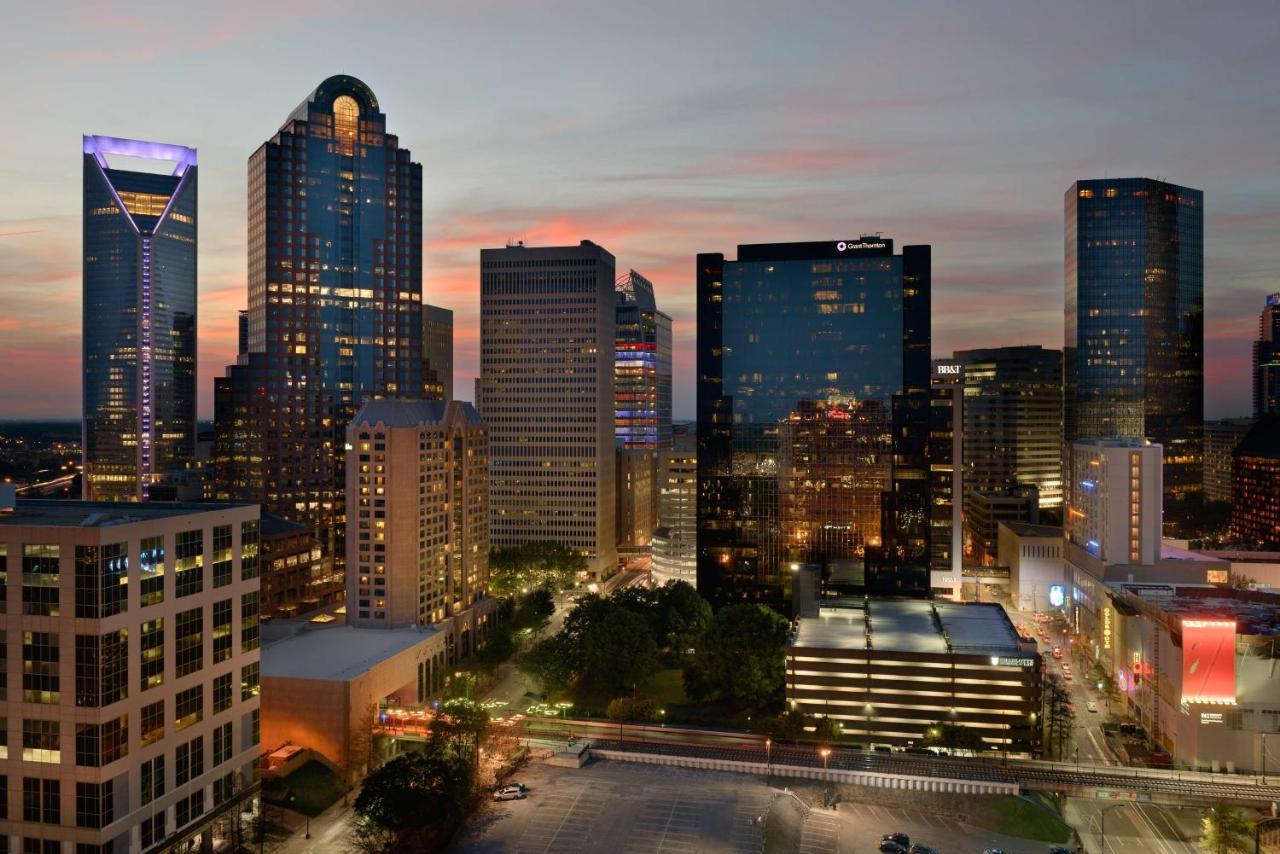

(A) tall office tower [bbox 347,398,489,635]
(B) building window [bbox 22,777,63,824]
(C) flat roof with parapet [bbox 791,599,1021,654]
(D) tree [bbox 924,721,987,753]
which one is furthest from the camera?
(A) tall office tower [bbox 347,398,489,635]

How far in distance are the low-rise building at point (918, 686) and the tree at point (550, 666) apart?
102ft

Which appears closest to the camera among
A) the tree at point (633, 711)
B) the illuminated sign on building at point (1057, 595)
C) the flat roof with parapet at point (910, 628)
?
the tree at point (633, 711)

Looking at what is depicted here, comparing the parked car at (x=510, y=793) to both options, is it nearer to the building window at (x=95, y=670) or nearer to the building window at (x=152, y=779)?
the building window at (x=152, y=779)

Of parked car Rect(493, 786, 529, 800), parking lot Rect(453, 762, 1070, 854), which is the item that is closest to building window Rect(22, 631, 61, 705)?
parking lot Rect(453, 762, 1070, 854)

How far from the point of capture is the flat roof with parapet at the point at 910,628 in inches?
4729

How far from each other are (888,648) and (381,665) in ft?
214

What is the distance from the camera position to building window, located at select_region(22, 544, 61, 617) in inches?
2805

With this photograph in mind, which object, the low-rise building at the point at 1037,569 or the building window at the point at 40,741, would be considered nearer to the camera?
the building window at the point at 40,741

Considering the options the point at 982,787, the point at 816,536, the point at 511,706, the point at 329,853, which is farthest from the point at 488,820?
the point at 816,536

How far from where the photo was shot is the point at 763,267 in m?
172

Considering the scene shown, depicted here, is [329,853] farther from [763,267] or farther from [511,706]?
[763,267]

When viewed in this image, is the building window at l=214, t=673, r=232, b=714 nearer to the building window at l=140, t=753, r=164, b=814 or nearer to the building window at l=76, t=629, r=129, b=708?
the building window at l=140, t=753, r=164, b=814

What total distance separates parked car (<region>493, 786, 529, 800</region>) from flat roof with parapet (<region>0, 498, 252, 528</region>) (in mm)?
39129

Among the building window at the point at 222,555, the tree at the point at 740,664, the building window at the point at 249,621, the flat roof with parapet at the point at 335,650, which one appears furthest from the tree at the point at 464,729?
the tree at the point at 740,664
